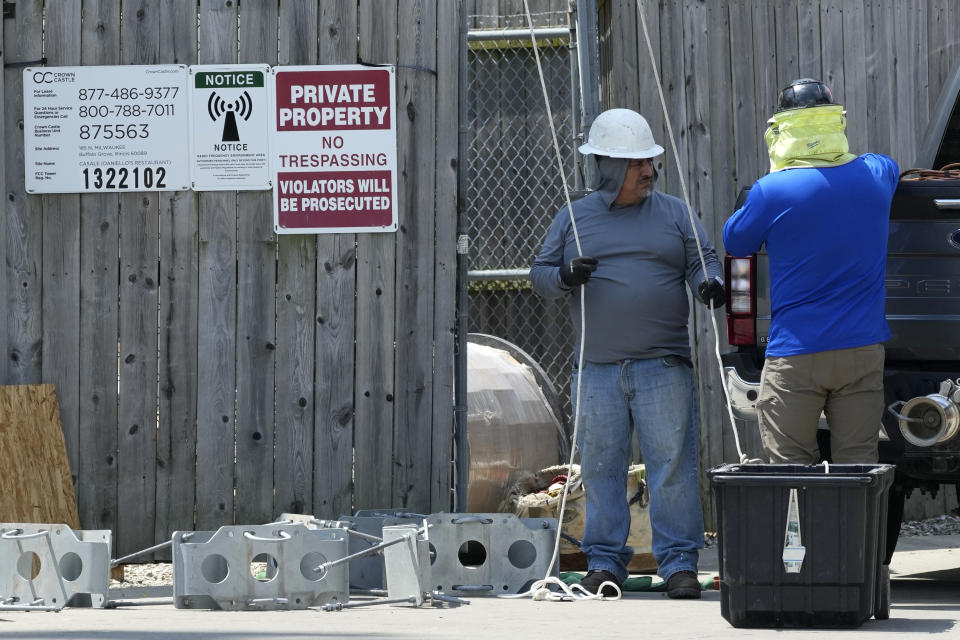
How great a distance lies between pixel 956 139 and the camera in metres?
→ 7.76

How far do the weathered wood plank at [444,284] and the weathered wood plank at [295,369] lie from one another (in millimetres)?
600

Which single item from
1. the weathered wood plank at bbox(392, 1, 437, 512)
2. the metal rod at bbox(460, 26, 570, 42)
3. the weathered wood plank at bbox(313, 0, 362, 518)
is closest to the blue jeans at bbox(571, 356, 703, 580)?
the weathered wood plank at bbox(392, 1, 437, 512)

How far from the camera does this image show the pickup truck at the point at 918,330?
19.7 ft

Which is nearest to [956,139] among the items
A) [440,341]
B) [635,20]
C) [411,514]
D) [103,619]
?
[635,20]

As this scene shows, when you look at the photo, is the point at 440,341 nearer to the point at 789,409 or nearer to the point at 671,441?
the point at 671,441

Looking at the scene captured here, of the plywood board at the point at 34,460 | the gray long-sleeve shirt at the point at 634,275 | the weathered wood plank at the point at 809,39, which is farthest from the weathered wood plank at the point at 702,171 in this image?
the plywood board at the point at 34,460

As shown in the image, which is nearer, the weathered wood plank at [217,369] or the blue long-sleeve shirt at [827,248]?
the blue long-sleeve shirt at [827,248]

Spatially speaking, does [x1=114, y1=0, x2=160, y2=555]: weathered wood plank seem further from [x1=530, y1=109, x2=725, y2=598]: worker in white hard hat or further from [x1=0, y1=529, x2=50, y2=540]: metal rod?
[x1=530, y1=109, x2=725, y2=598]: worker in white hard hat

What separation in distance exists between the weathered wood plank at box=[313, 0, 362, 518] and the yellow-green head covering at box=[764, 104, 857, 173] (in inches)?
93.8

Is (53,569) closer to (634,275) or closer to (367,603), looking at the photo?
(367,603)

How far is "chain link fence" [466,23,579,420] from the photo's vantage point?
10.3 m

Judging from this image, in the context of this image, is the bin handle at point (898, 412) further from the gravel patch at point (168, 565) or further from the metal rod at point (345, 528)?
the gravel patch at point (168, 565)

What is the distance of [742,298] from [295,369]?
2297 millimetres

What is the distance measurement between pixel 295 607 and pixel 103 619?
30.4 inches
